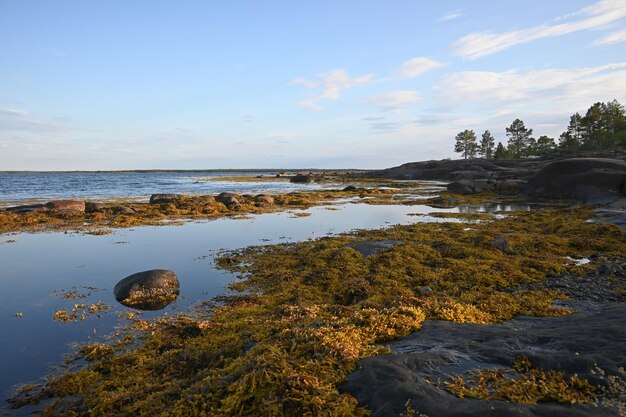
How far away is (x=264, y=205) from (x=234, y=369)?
92.9 ft

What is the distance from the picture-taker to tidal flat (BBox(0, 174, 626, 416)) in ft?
14.9

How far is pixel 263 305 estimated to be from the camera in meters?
9.54

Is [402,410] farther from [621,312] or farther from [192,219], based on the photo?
[192,219]

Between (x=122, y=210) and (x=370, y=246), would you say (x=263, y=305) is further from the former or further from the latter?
(x=122, y=210)

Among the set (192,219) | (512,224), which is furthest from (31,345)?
(512,224)

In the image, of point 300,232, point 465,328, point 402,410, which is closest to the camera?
point 402,410

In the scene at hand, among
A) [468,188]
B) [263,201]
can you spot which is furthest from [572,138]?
[263,201]

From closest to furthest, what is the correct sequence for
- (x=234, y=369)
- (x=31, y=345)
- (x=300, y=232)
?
1. (x=234, y=369)
2. (x=31, y=345)
3. (x=300, y=232)

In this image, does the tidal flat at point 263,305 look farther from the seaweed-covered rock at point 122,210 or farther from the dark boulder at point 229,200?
the dark boulder at point 229,200

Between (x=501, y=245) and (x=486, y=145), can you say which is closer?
(x=501, y=245)

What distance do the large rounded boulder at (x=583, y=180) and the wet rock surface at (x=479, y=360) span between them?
32.5m

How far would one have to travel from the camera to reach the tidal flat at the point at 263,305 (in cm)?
454

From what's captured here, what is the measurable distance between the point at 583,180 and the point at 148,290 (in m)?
39.4

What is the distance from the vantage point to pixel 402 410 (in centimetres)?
373
